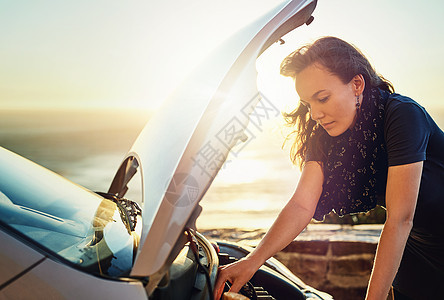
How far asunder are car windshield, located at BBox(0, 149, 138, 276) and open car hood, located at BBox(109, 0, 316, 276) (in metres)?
0.17

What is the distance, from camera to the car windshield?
112 centimetres

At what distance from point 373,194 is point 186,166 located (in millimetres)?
942

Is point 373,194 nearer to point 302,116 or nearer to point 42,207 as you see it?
point 302,116

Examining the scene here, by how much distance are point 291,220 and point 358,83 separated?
24.3 inches

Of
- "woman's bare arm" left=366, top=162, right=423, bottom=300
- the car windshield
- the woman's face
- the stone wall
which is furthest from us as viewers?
the stone wall

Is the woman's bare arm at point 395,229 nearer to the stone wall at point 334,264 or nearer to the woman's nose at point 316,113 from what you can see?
the woman's nose at point 316,113

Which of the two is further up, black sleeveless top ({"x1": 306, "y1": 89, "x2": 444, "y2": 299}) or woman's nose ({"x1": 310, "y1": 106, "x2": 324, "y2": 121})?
woman's nose ({"x1": 310, "y1": 106, "x2": 324, "y2": 121})

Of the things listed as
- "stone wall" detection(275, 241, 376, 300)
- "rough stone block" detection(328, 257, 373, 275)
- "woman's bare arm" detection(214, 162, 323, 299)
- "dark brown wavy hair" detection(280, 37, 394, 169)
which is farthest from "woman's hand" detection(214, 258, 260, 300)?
"rough stone block" detection(328, 257, 373, 275)

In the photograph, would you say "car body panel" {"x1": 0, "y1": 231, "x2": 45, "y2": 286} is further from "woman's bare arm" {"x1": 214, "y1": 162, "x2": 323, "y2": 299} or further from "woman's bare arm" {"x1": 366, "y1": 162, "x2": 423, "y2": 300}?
"woman's bare arm" {"x1": 366, "y1": 162, "x2": 423, "y2": 300}

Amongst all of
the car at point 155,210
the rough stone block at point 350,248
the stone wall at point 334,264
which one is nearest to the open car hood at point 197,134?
the car at point 155,210

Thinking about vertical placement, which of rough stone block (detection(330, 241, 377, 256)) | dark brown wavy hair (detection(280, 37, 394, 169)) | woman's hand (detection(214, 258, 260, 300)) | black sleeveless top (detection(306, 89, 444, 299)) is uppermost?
dark brown wavy hair (detection(280, 37, 394, 169))

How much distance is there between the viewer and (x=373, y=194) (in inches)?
64.7

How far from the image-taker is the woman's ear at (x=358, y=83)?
5.13 ft

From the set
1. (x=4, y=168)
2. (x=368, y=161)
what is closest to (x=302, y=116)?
(x=368, y=161)
